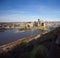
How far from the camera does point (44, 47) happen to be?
209 cm

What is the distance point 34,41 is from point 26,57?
1.20 feet

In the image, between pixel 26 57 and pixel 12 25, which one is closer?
pixel 26 57

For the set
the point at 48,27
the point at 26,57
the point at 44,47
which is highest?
the point at 48,27

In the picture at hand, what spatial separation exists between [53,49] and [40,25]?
102 centimetres

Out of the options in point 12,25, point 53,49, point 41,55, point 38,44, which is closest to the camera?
point 53,49

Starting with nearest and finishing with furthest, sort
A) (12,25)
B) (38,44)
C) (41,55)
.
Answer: (41,55)
(38,44)
(12,25)

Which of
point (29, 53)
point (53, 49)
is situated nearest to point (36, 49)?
point (29, 53)

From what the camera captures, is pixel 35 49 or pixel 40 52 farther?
pixel 35 49

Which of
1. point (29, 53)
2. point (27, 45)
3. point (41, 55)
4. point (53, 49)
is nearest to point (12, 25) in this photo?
point (27, 45)

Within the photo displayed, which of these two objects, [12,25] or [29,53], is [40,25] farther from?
[29,53]

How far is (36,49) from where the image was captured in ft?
6.89

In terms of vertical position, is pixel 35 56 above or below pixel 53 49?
below

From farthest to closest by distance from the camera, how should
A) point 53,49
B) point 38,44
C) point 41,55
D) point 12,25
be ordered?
point 12,25, point 38,44, point 41,55, point 53,49

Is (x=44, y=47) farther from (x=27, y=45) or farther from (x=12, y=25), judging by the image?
(x=12, y=25)
